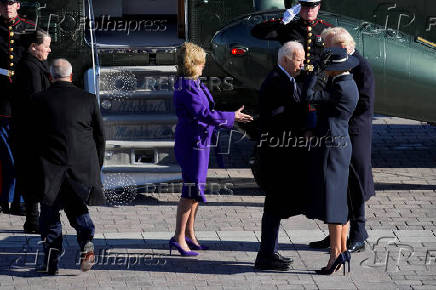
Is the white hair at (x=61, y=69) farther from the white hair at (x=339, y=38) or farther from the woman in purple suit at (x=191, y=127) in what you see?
the white hair at (x=339, y=38)

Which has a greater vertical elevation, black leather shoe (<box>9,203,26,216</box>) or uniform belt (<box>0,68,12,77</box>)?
uniform belt (<box>0,68,12,77</box>)

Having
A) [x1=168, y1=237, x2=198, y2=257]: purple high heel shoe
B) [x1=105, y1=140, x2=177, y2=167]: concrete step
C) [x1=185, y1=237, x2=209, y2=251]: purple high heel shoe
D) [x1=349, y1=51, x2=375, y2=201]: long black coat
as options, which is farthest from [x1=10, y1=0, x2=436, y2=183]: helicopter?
[x1=349, y1=51, x2=375, y2=201]: long black coat

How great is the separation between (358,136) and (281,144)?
91 cm

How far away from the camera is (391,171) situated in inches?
452

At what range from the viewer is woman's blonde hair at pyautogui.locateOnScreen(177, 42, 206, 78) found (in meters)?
8.23

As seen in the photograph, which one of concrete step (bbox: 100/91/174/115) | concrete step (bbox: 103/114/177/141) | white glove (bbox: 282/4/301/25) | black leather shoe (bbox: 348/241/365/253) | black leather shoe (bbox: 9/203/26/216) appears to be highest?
white glove (bbox: 282/4/301/25)

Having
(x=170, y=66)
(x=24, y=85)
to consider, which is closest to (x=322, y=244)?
(x=24, y=85)

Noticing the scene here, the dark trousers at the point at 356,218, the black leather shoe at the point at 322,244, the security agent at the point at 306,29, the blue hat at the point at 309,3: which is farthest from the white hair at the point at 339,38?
the black leather shoe at the point at 322,244

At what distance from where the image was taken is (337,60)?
26.0 feet

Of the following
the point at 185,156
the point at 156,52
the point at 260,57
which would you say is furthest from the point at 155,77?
the point at 185,156

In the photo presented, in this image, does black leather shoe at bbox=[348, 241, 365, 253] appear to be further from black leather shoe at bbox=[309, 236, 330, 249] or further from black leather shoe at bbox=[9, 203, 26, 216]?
black leather shoe at bbox=[9, 203, 26, 216]

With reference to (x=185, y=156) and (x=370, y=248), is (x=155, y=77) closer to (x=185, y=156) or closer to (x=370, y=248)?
(x=185, y=156)

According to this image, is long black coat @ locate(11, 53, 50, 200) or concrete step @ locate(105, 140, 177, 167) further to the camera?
concrete step @ locate(105, 140, 177, 167)

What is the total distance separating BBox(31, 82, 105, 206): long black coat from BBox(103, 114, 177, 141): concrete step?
95.6 inches
